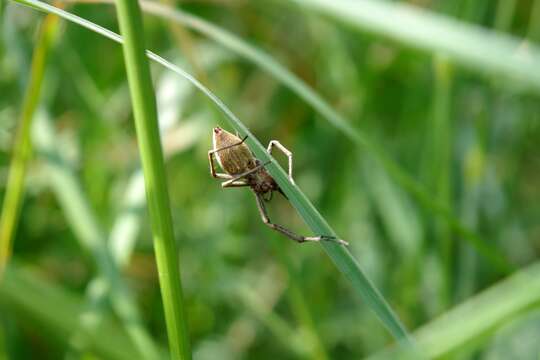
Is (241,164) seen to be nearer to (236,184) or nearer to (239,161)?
(239,161)

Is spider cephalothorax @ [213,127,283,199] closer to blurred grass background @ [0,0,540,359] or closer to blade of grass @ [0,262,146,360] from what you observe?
blurred grass background @ [0,0,540,359]

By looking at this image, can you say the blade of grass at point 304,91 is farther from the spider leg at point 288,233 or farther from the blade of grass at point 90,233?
the blade of grass at point 90,233

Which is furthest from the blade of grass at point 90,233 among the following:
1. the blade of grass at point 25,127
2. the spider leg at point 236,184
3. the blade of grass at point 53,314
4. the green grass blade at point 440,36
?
the green grass blade at point 440,36

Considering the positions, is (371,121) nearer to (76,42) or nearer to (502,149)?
(502,149)

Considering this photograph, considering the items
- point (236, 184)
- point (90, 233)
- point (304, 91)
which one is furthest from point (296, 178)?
point (304, 91)

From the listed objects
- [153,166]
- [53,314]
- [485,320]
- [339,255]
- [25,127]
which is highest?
[25,127]

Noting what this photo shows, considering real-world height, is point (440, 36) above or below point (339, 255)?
above

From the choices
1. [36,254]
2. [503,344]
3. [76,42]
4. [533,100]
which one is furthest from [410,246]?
[76,42]

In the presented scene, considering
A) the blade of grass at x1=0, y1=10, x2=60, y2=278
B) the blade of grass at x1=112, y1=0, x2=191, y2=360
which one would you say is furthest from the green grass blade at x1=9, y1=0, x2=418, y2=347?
the blade of grass at x1=0, y1=10, x2=60, y2=278
